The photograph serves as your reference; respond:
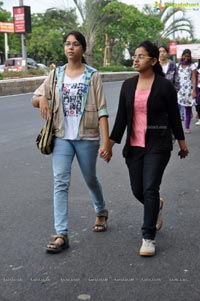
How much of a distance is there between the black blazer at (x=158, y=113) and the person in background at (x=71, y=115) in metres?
0.24

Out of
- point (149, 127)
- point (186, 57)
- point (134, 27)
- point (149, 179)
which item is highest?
point (134, 27)

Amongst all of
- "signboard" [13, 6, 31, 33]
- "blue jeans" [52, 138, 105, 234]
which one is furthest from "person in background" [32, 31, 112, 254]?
"signboard" [13, 6, 31, 33]

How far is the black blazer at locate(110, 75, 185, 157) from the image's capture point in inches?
164

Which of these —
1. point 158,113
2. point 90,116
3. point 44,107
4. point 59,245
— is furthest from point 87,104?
point 59,245

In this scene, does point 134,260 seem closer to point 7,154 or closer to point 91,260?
point 91,260

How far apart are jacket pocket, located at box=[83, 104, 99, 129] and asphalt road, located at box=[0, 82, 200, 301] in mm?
1009

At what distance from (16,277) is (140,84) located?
1.78 metres

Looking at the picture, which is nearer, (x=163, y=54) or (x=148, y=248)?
(x=148, y=248)

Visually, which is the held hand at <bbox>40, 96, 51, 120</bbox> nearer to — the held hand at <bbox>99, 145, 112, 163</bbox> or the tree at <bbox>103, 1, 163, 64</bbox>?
the held hand at <bbox>99, 145, 112, 163</bbox>

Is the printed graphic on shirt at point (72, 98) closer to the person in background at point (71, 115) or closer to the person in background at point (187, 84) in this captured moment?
the person in background at point (71, 115)

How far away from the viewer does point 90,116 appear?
14.3 feet

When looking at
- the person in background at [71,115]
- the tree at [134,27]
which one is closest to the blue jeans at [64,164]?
the person in background at [71,115]

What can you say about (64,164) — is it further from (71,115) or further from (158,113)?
(158,113)

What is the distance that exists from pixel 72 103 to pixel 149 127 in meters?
0.66
